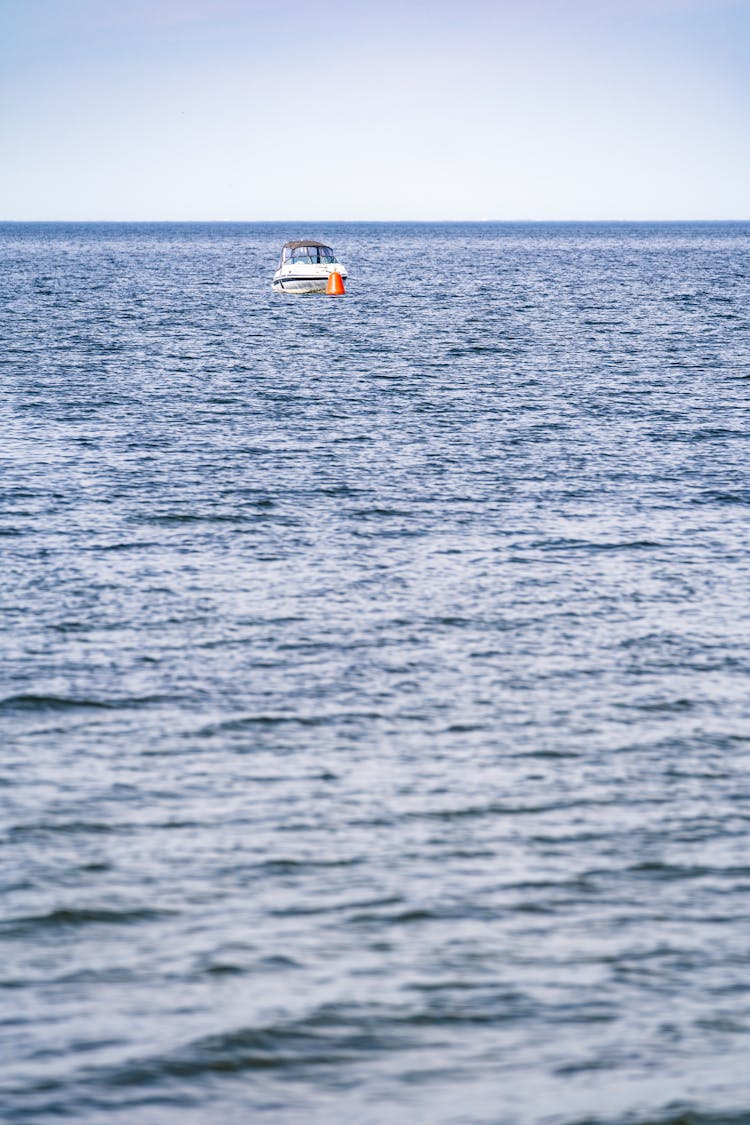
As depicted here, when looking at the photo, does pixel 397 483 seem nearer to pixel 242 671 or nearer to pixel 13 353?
pixel 242 671

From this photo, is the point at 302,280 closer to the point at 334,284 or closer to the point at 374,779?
the point at 334,284

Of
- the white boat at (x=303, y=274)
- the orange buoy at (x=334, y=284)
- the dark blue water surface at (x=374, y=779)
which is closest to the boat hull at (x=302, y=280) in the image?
the white boat at (x=303, y=274)

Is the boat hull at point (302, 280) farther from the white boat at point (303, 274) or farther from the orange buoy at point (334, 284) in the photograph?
the orange buoy at point (334, 284)

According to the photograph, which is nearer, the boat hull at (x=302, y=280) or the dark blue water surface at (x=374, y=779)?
the dark blue water surface at (x=374, y=779)

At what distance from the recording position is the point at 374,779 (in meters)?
13.6

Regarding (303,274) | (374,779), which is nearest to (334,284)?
(303,274)

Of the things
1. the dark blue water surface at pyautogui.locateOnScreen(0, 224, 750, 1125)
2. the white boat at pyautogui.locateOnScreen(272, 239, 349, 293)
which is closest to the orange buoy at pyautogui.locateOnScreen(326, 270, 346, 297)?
the white boat at pyautogui.locateOnScreen(272, 239, 349, 293)

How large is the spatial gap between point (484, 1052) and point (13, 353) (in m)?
49.1

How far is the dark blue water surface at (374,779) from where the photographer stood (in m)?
9.21

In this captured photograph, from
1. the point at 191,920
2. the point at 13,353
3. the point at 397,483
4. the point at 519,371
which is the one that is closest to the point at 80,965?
the point at 191,920

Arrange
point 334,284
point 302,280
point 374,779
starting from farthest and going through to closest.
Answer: point 334,284 → point 302,280 → point 374,779

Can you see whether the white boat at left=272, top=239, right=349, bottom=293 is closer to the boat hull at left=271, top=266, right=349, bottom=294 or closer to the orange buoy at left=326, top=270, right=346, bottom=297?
the boat hull at left=271, top=266, right=349, bottom=294

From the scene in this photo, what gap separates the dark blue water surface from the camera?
30.2 feet

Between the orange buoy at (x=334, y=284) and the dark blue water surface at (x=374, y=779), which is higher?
the orange buoy at (x=334, y=284)
